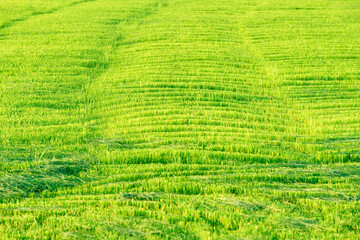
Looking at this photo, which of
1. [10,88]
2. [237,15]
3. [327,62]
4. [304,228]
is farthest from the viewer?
[237,15]

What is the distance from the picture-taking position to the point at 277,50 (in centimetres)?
1220

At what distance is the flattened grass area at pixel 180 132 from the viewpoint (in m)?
3.96

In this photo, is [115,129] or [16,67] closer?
[115,129]

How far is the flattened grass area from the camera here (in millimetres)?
3965

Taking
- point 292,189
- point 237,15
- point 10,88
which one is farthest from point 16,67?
point 237,15

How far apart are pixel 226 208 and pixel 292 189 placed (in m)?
0.93

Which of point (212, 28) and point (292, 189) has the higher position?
point (212, 28)

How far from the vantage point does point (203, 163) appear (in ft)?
17.7

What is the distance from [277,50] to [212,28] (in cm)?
310

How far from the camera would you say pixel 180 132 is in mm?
6473

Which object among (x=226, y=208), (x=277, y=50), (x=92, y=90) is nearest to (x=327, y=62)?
(x=277, y=50)

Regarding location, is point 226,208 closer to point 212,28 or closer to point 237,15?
point 212,28

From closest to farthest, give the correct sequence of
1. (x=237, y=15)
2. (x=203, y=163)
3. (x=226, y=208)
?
(x=226, y=208), (x=203, y=163), (x=237, y=15)

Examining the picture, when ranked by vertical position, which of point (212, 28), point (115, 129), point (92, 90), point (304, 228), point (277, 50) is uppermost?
point (212, 28)
